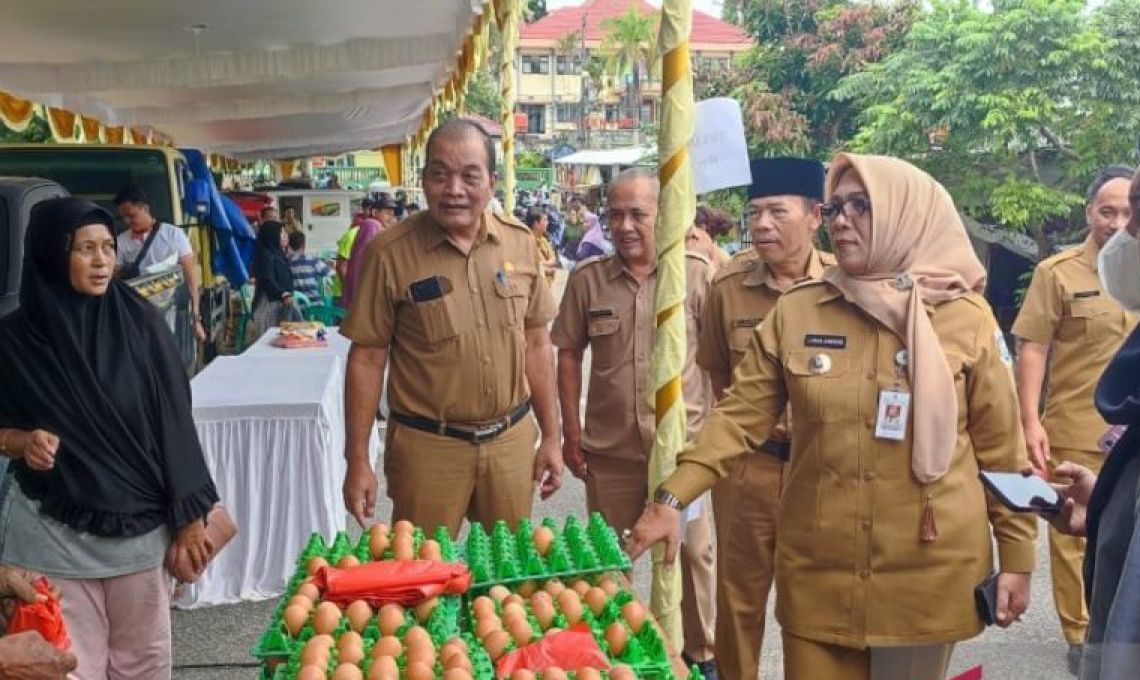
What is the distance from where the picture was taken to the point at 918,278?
294cm

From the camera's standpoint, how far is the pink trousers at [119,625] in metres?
3.34

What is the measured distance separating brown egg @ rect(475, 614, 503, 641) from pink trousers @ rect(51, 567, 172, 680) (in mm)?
1305

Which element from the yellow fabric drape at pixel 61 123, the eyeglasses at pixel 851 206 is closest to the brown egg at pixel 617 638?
the eyeglasses at pixel 851 206

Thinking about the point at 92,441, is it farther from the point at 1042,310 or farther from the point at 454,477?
the point at 1042,310

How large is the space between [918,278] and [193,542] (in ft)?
7.39

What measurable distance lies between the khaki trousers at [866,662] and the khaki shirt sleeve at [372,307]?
176 centimetres

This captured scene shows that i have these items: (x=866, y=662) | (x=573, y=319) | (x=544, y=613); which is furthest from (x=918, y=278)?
(x=573, y=319)

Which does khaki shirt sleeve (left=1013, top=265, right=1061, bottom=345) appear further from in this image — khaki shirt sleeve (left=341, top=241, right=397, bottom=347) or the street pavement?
khaki shirt sleeve (left=341, top=241, right=397, bottom=347)

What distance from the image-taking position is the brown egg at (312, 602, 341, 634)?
8.50 ft

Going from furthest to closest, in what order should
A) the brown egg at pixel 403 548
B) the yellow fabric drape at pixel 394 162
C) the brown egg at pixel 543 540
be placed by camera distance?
1. the yellow fabric drape at pixel 394 162
2. the brown egg at pixel 543 540
3. the brown egg at pixel 403 548

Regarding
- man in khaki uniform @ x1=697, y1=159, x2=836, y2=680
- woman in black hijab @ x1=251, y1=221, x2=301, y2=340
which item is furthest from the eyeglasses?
woman in black hijab @ x1=251, y1=221, x2=301, y2=340

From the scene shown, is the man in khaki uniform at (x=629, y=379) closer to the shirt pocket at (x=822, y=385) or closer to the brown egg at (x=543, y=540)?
the brown egg at (x=543, y=540)

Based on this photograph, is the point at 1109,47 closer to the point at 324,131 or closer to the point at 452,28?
the point at 452,28

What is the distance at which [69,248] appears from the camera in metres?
3.23
